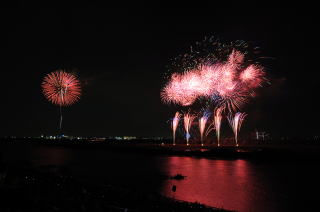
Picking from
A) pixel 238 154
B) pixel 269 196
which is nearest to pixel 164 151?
pixel 238 154

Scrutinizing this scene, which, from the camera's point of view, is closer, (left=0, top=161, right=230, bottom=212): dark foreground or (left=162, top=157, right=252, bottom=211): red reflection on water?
(left=0, top=161, right=230, bottom=212): dark foreground

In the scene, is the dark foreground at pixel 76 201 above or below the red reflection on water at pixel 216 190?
above

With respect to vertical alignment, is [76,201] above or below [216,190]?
above

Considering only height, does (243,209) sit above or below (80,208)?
below

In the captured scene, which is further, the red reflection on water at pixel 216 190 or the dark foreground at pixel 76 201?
the red reflection on water at pixel 216 190

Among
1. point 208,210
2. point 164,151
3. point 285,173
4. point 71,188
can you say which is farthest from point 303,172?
point 164,151

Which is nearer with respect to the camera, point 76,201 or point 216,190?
point 76,201

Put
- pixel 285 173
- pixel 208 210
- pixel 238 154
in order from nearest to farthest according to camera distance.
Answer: pixel 208 210, pixel 285 173, pixel 238 154

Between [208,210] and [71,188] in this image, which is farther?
[71,188]

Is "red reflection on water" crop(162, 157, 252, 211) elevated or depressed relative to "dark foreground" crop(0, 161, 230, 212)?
depressed

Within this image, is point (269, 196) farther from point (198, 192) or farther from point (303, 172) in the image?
point (303, 172)

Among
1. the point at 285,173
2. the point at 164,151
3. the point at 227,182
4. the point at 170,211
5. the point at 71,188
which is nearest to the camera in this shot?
the point at 170,211
